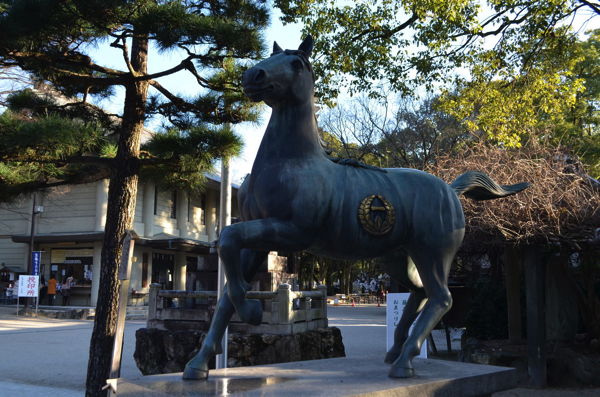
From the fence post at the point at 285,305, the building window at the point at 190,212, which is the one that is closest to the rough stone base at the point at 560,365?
the fence post at the point at 285,305

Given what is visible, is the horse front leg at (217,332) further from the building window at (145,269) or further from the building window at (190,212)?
the building window at (190,212)

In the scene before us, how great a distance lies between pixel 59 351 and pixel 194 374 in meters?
12.6

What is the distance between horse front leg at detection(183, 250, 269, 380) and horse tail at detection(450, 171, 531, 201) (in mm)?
1521

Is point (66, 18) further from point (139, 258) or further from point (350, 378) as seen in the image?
point (139, 258)

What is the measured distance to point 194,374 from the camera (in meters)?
2.97

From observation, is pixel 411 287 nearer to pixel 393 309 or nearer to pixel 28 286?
pixel 393 309

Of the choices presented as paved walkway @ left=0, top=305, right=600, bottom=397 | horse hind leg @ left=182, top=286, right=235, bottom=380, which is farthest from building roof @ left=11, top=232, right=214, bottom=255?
horse hind leg @ left=182, top=286, right=235, bottom=380

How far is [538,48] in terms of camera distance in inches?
497

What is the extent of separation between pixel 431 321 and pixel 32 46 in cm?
638

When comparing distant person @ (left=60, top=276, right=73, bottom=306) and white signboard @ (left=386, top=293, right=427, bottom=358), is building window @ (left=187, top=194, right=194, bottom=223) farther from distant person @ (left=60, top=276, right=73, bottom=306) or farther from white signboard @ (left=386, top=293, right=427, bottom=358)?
white signboard @ (left=386, top=293, right=427, bottom=358)

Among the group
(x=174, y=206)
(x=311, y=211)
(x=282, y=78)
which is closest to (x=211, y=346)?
(x=311, y=211)

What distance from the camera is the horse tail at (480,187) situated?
3.71 metres

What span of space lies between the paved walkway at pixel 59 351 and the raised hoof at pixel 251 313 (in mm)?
7681

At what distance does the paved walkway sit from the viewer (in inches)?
376
